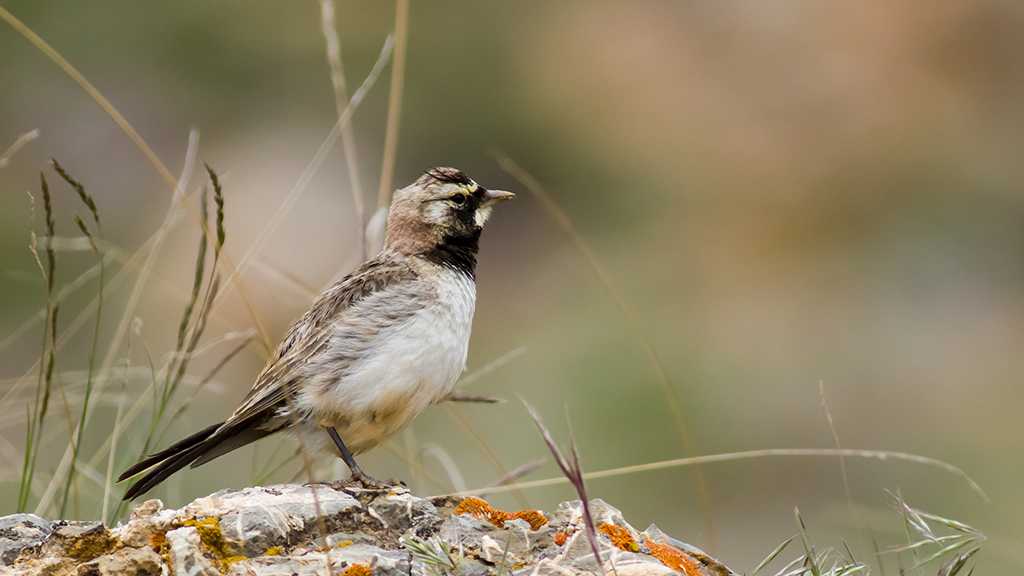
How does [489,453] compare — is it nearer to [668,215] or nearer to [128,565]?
[128,565]

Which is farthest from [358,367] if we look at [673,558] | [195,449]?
[673,558]

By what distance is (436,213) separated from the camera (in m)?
4.18

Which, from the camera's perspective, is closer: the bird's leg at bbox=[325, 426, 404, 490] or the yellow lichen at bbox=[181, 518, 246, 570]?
the yellow lichen at bbox=[181, 518, 246, 570]

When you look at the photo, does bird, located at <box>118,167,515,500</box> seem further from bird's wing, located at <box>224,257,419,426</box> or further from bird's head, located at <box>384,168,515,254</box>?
bird's head, located at <box>384,168,515,254</box>

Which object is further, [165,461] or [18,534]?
[165,461]

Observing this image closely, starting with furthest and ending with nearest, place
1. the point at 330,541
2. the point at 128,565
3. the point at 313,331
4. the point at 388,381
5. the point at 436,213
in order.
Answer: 1. the point at 436,213
2. the point at 313,331
3. the point at 388,381
4. the point at 330,541
5. the point at 128,565

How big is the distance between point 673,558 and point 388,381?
1343 millimetres

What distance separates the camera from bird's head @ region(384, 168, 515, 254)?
415 cm

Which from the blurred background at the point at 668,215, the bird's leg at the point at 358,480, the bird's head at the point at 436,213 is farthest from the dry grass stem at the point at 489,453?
the blurred background at the point at 668,215

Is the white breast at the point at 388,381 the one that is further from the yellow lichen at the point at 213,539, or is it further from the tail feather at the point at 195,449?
the yellow lichen at the point at 213,539

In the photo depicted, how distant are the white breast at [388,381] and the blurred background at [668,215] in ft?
17.6

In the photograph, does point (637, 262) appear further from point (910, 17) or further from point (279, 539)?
point (279, 539)

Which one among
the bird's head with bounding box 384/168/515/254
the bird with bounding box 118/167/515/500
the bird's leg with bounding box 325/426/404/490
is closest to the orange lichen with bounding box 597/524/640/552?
the bird's leg with bounding box 325/426/404/490

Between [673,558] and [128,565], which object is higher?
[128,565]
